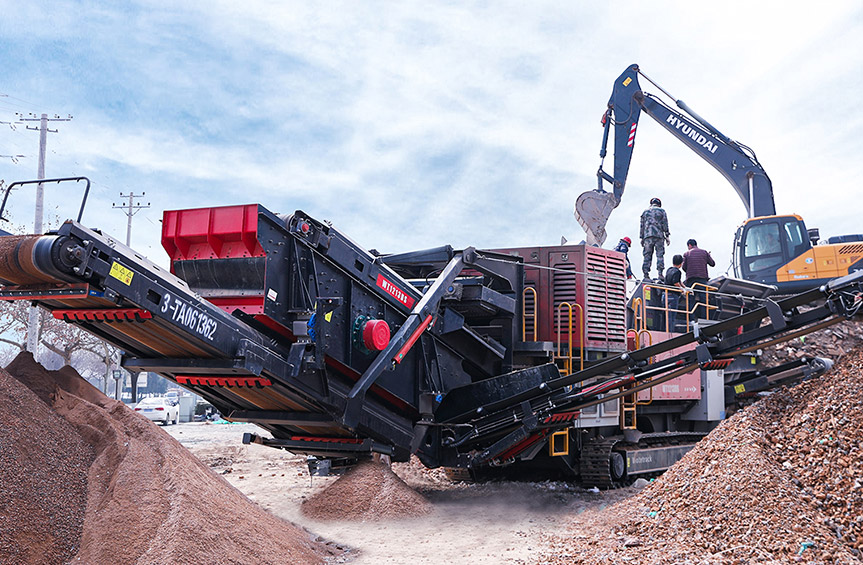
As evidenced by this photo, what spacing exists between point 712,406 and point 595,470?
9.90 ft

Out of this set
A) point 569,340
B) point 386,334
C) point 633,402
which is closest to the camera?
point 386,334

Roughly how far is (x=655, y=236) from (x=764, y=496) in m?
10.6

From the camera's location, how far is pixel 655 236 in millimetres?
15625

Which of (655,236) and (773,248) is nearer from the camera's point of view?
(655,236)

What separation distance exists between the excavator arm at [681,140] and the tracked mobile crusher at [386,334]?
27.7ft

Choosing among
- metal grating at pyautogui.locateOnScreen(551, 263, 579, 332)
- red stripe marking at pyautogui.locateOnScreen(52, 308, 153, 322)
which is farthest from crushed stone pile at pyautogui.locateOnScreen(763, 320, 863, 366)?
red stripe marking at pyautogui.locateOnScreen(52, 308, 153, 322)

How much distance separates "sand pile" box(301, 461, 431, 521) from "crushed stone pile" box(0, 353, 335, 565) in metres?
1.78

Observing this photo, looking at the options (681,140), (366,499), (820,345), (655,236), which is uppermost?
(681,140)

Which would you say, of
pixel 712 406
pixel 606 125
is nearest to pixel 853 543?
pixel 712 406

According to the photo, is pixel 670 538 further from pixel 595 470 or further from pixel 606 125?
pixel 606 125

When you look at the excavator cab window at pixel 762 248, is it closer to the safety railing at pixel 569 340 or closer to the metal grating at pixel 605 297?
the metal grating at pixel 605 297

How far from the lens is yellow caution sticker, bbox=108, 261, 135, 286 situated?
5.43 meters

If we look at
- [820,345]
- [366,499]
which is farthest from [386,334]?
[820,345]

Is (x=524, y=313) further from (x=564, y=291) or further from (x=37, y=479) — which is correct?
(x=37, y=479)
